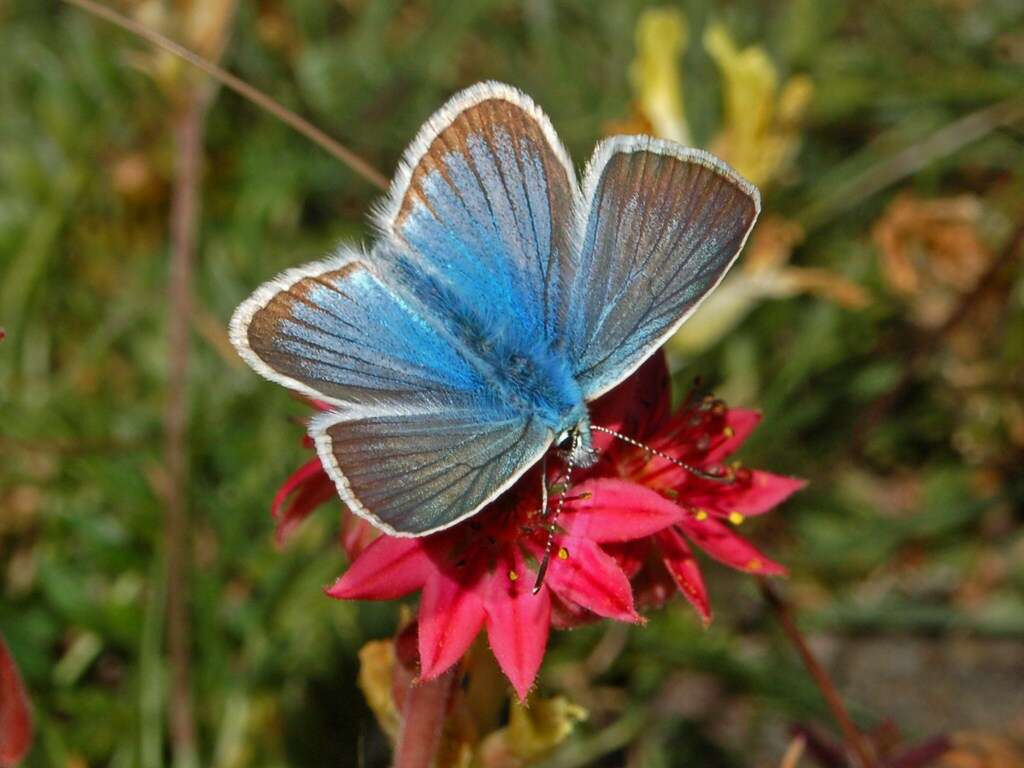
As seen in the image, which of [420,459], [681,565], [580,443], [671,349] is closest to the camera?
[420,459]

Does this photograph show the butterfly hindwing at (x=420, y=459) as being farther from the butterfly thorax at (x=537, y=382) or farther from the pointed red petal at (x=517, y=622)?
the pointed red petal at (x=517, y=622)

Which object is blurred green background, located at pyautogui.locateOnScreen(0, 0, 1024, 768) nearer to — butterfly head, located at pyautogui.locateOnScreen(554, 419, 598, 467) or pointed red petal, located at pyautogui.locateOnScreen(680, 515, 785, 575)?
pointed red petal, located at pyautogui.locateOnScreen(680, 515, 785, 575)

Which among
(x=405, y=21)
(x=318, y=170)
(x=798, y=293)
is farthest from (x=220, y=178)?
(x=798, y=293)

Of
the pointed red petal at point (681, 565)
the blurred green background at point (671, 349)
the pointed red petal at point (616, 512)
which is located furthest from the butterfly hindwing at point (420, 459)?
the blurred green background at point (671, 349)

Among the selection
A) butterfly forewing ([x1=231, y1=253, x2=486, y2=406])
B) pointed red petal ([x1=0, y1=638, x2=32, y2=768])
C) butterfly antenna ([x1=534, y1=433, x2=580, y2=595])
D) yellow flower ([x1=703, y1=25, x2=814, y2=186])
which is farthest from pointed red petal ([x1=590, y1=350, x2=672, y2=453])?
yellow flower ([x1=703, y1=25, x2=814, y2=186])

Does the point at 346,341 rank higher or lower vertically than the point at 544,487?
higher

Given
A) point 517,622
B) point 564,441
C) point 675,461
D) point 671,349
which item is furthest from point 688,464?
point 671,349

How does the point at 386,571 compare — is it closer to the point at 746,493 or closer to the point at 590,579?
the point at 590,579
